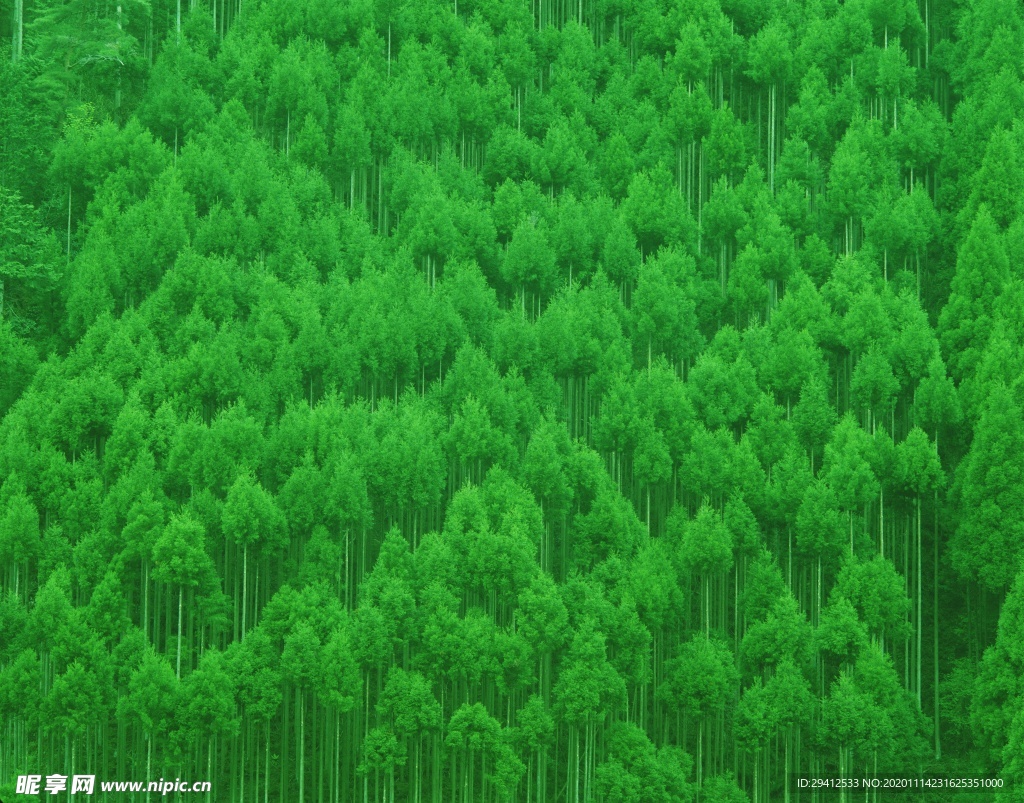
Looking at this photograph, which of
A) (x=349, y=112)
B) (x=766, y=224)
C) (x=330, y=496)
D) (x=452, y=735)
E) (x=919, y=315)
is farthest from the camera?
(x=349, y=112)

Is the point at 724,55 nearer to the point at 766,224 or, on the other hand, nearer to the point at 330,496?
the point at 766,224

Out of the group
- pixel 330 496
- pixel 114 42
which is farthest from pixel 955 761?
pixel 114 42

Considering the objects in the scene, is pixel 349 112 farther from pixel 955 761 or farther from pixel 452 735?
pixel 955 761

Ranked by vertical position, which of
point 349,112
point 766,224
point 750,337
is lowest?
point 750,337

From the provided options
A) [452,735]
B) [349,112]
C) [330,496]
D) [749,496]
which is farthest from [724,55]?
[452,735]

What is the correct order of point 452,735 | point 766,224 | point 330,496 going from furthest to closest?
point 766,224, point 330,496, point 452,735

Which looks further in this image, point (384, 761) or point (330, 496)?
point (330, 496)

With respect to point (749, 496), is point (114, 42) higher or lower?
higher
